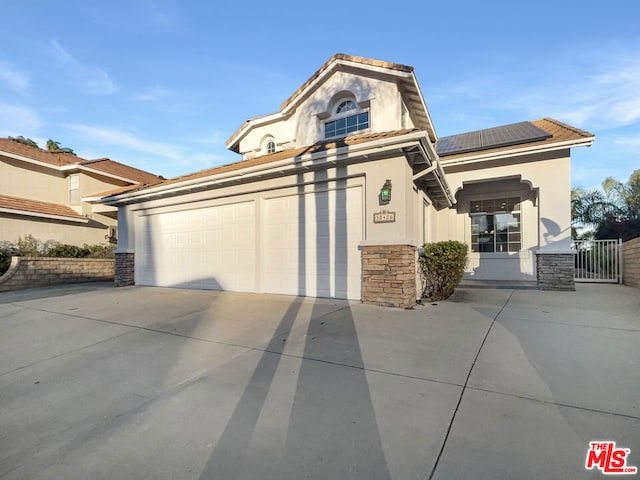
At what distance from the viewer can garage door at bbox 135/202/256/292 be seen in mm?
8570

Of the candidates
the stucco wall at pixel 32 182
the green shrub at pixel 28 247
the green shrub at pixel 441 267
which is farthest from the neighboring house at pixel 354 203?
the stucco wall at pixel 32 182

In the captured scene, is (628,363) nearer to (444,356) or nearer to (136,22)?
(444,356)

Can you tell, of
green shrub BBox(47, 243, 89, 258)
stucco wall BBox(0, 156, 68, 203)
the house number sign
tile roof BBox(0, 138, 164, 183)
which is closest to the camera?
the house number sign

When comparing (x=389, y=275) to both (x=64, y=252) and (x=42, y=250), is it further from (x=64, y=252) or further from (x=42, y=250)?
(x=42, y=250)

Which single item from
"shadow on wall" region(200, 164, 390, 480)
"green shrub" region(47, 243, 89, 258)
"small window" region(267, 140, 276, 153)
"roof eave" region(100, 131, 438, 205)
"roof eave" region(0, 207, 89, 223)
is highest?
"small window" region(267, 140, 276, 153)

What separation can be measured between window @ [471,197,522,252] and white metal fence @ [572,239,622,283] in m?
1.97

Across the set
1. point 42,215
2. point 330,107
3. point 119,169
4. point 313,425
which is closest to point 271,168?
point 330,107

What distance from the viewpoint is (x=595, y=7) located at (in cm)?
795

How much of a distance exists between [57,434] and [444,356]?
360cm

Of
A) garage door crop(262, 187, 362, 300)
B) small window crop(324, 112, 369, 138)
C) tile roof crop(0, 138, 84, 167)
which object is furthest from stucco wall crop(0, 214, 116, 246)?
small window crop(324, 112, 369, 138)

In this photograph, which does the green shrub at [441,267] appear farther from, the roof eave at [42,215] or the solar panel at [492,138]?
the roof eave at [42,215]

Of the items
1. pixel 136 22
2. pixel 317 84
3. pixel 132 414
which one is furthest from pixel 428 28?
pixel 132 414

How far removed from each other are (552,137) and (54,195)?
917 inches

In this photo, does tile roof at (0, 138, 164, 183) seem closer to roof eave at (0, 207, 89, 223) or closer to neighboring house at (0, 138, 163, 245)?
neighboring house at (0, 138, 163, 245)
